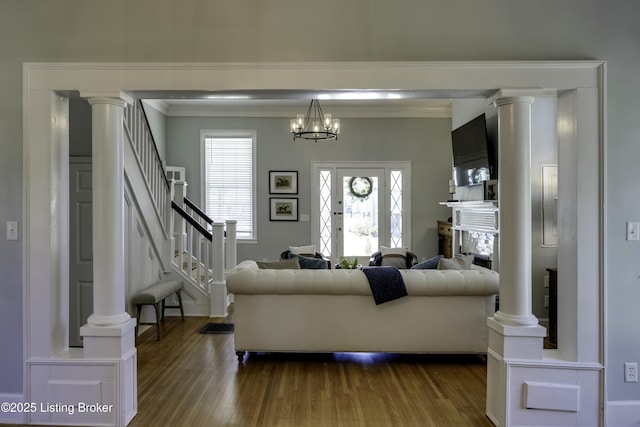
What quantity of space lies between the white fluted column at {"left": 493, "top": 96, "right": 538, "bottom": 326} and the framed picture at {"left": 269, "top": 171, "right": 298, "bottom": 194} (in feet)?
16.6

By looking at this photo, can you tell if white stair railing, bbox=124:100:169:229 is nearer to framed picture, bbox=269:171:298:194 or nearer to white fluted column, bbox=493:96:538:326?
framed picture, bbox=269:171:298:194

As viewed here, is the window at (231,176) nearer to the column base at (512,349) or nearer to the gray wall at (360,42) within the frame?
the gray wall at (360,42)

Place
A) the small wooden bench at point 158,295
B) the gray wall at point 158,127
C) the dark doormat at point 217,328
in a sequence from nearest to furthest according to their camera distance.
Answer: the small wooden bench at point 158,295, the dark doormat at point 217,328, the gray wall at point 158,127

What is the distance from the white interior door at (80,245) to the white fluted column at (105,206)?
148cm

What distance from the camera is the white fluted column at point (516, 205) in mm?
2367

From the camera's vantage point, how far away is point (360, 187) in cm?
728

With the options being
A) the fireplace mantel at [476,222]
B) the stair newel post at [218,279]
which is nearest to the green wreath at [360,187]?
the fireplace mantel at [476,222]

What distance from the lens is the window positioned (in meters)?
7.30

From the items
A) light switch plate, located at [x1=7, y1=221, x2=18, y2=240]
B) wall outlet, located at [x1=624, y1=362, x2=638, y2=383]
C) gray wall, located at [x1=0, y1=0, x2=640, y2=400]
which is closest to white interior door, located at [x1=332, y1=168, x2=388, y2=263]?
gray wall, located at [x1=0, y1=0, x2=640, y2=400]

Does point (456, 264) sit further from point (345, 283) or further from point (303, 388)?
point (303, 388)

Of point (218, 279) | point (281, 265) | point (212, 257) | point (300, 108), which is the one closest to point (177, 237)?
point (212, 257)

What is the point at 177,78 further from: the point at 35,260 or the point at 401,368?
the point at 401,368

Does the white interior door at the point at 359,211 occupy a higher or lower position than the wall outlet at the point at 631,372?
higher

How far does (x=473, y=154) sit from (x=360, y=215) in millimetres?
2517
